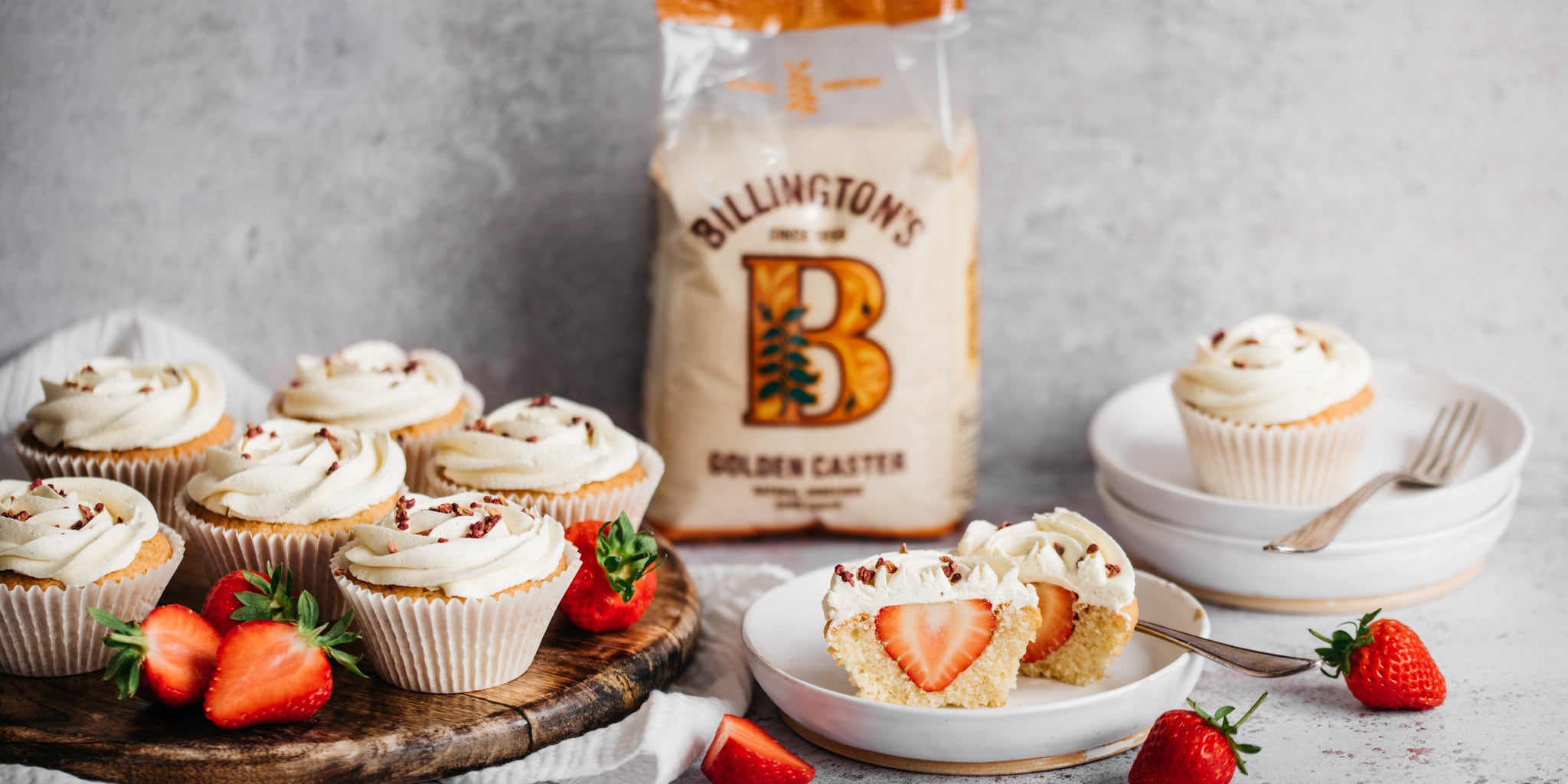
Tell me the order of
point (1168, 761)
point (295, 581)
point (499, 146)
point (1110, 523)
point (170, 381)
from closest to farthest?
point (1168, 761) → point (295, 581) → point (170, 381) → point (1110, 523) → point (499, 146)

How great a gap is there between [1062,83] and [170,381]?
4.11ft

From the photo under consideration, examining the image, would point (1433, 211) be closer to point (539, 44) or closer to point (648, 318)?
point (648, 318)

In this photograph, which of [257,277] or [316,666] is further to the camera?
[257,277]

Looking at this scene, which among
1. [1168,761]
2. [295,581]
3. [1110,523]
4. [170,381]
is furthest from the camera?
[1110,523]

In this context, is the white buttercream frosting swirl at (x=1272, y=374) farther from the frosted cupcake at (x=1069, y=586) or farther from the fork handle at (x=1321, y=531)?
the frosted cupcake at (x=1069, y=586)

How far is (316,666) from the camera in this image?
1133 millimetres

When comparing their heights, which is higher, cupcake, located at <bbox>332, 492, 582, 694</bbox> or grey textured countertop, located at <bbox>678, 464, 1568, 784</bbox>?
cupcake, located at <bbox>332, 492, 582, 694</bbox>

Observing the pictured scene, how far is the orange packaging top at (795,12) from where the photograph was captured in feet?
5.55

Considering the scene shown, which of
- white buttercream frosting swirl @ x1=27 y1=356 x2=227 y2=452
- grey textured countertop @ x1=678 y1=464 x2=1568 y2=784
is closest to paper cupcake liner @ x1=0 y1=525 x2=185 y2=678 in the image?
white buttercream frosting swirl @ x1=27 y1=356 x2=227 y2=452

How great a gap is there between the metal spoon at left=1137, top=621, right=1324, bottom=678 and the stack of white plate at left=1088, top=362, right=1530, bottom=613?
0.29 m

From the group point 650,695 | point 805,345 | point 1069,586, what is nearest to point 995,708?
point 1069,586

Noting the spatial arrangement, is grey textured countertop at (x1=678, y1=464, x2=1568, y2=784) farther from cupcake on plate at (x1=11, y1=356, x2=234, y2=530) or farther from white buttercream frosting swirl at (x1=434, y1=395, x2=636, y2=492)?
cupcake on plate at (x1=11, y1=356, x2=234, y2=530)

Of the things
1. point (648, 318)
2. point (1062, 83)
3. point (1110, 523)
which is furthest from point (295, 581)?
point (1062, 83)

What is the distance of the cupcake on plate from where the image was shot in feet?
4.86
